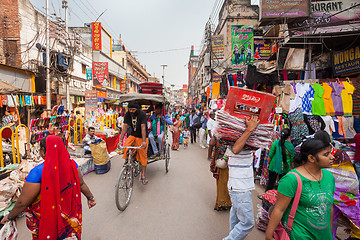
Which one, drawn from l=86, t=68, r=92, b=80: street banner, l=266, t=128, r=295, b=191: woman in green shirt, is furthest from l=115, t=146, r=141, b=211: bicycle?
l=86, t=68, r=92, b=80: street banner

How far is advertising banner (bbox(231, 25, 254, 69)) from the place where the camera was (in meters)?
15.1

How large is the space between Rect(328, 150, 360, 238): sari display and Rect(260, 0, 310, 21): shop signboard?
5.31 m

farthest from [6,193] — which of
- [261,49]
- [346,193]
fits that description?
[261,49]

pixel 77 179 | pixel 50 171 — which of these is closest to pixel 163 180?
pixel 77 179

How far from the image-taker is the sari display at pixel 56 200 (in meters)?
1.80

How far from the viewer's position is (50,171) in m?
1.80

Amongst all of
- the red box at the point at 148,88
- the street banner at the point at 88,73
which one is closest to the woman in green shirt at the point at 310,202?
the red box at the point at 148,88

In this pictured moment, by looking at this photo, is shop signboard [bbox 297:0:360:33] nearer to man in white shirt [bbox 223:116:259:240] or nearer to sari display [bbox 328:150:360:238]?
sari display [bbox 328:150:360:238]

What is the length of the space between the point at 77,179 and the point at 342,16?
9.10m

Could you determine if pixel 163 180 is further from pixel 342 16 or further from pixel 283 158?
pixel 342 16

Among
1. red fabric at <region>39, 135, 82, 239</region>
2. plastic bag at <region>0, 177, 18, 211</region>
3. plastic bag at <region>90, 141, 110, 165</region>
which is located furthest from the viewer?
plastic bag at <region>90, 141, 110, 165</region>

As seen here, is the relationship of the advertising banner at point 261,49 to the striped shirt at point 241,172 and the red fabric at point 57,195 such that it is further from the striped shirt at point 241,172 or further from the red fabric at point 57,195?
the red fabric at point 57,195

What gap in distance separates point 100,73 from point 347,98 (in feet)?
69.1

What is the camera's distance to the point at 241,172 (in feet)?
7.78
